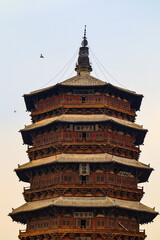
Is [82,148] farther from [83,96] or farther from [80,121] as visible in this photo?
[83,96]

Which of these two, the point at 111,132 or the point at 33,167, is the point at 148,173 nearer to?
the point at 111,132

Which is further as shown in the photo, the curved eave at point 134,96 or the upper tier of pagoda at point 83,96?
the curved eave at point 134,96

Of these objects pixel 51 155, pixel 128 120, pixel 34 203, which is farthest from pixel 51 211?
pixel 128 120

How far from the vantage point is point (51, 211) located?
43.5 metres

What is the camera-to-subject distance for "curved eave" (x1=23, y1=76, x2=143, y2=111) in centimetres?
4922

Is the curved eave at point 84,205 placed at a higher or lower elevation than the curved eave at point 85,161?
lower

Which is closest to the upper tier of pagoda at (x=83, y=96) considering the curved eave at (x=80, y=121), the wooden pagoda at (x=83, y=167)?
the wooden pagoda at (x=83, y=167)

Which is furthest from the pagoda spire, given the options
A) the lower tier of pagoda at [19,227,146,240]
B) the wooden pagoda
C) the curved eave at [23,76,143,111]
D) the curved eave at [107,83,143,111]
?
the lower tier of pagoda at [19,227,146,240]

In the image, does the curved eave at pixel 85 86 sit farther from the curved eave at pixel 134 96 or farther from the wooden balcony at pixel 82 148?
the wooden balcony at pixel 82 148

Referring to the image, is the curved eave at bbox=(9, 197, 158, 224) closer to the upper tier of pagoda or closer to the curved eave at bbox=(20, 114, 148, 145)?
the curved eave at bbox=(20, 114, 148, 145)

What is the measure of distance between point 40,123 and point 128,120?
10087 millimetres

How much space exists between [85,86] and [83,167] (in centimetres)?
941

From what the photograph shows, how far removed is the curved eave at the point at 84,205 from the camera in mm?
42562

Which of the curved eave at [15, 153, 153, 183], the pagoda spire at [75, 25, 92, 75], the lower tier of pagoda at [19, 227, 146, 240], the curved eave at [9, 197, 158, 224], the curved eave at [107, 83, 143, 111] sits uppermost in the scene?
the pagoda spire at [75, 25, 92, 75]
